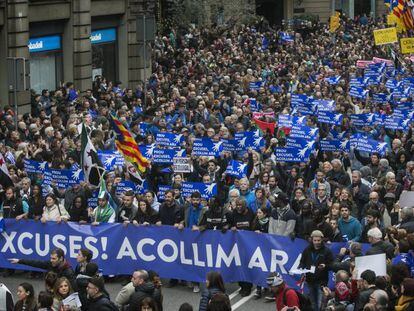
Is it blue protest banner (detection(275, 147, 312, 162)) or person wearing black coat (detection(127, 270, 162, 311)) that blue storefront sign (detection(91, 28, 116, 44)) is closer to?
blue protest banner (detection(275, 147, 312, 162))

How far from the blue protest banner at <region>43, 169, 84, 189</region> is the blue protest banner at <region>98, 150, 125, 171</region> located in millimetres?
1628

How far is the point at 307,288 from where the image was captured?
1661 cm

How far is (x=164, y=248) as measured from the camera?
18.2 m

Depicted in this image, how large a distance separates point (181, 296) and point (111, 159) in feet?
16.9

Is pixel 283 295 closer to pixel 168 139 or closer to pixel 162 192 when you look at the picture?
pixel 162 192

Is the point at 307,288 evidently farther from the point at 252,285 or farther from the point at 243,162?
the point at 243,162

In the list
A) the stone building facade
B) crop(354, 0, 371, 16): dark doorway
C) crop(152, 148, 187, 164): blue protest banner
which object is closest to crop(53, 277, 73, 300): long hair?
crop(152, 148, 187, 164): blue protest banner

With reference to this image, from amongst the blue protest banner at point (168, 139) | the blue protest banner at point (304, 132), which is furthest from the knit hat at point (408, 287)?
the blue protest banner at point (168, 139)

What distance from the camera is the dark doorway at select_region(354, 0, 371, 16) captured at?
259 ft

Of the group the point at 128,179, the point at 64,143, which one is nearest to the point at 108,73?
the point at 64,143

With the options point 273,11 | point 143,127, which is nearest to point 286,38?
point 273,11

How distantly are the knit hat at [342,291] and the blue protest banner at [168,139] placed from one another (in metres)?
10.5

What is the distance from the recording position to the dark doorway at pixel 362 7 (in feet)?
259

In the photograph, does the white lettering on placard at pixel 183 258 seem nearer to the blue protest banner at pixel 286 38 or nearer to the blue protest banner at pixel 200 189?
the blue protest banner at pixel 200 189
